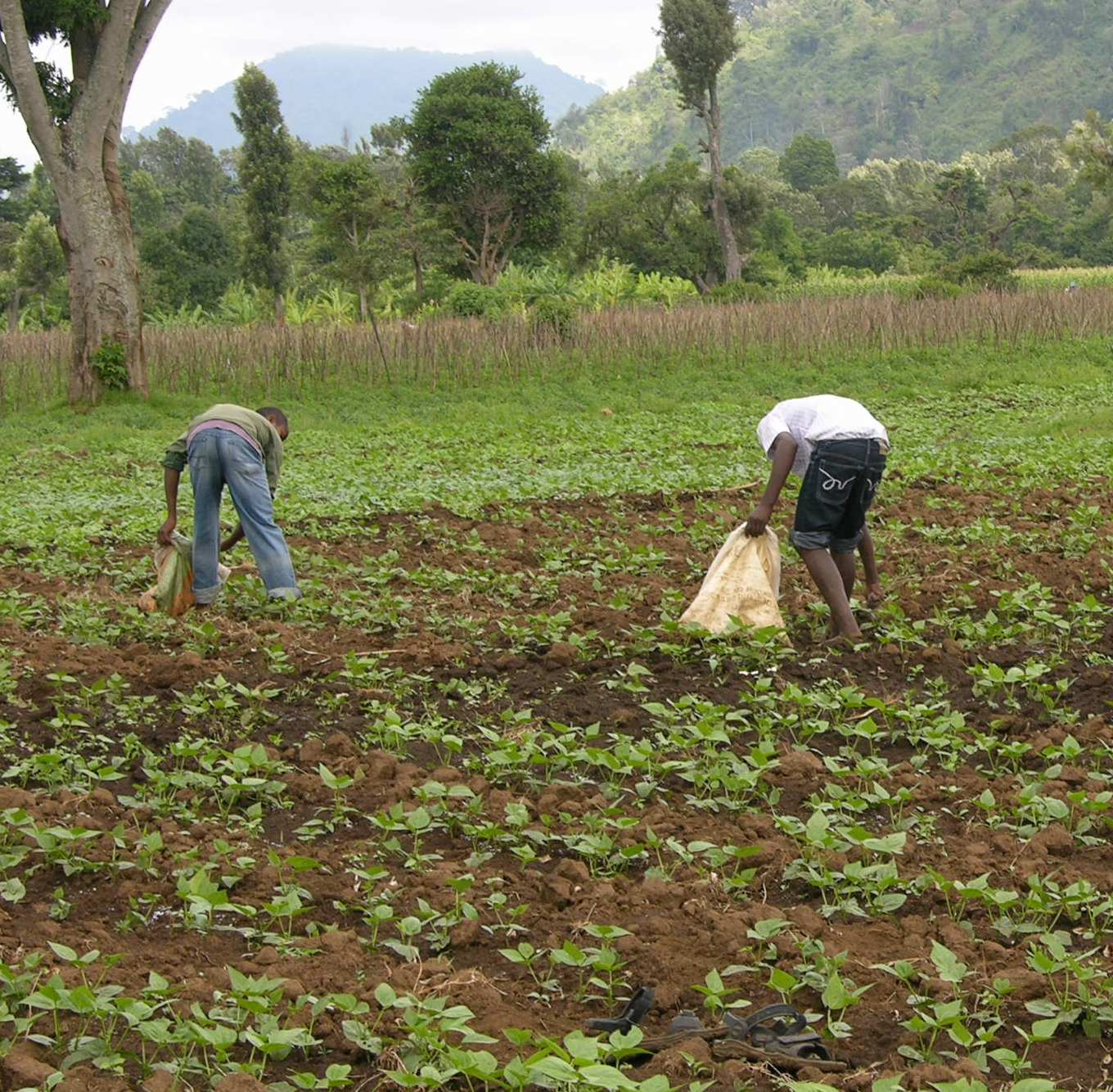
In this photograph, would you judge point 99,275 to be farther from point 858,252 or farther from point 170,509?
point 858,252

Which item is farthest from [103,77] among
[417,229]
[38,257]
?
[38,257]

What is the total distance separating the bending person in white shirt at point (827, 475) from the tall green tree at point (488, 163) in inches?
1020

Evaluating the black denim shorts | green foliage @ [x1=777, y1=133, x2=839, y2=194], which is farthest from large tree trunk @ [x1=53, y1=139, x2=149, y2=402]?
green foliage @ [x1=777, y1=133, x2=839, y2=194]

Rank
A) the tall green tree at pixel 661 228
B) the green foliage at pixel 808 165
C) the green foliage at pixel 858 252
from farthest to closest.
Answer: the green foliage at pixel 808 165 < the green foliage at pixel 858 252 < the tall green tree at pixel 661 228

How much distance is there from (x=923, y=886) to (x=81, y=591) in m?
5.80

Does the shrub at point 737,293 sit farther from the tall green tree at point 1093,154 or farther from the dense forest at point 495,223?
the tall green tree at point 1093,154

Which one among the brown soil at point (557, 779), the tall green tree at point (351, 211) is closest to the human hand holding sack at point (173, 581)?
the brown soil at point (557, 779)

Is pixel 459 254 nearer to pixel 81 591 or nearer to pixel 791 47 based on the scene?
pixel 81 591

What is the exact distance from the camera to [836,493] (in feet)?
21.9

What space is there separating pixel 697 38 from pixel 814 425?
33335 mm

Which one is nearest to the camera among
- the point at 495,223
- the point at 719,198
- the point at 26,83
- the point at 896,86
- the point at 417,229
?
the point at 26,83

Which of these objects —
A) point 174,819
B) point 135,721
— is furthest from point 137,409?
point 174,819

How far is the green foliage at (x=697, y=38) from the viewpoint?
37.2 m

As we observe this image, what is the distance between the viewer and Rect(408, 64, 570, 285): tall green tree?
104 feet
